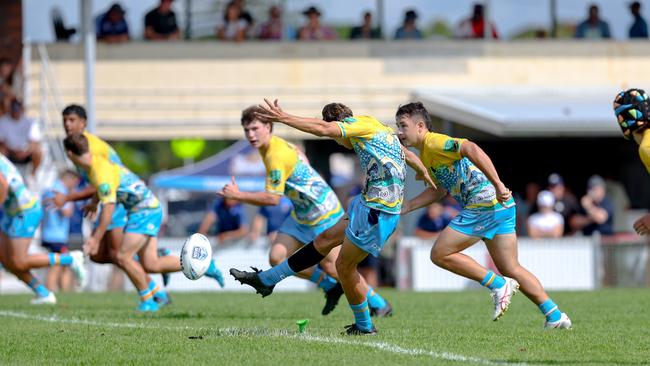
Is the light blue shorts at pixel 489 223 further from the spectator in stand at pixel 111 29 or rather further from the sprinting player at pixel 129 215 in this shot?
the spectator in stand at pixel 111 29

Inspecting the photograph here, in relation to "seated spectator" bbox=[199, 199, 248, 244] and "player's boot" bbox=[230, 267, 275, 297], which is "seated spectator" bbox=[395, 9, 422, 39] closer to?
"seated spectator" bbox=[199, 199, 248, 244]

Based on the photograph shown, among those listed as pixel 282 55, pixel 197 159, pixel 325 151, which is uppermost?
pixel 282 55

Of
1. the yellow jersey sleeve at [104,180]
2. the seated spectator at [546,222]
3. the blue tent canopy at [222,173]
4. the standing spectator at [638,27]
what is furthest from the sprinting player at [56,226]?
the standing spectator at [638,27]

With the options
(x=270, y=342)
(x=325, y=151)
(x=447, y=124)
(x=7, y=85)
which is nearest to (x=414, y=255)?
(x=447, y=124)

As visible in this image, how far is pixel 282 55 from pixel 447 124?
13.5 ft

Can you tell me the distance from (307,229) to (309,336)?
297 cm

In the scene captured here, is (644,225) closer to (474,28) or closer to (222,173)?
(474,28)

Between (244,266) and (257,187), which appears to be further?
(257,187)

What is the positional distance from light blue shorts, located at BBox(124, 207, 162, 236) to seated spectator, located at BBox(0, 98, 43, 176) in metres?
10.5

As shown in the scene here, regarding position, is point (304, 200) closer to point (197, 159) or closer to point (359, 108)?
point (359, 108)

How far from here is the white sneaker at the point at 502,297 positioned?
10.1 meters

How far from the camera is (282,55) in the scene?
2739cm

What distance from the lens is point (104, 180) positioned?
506 inches

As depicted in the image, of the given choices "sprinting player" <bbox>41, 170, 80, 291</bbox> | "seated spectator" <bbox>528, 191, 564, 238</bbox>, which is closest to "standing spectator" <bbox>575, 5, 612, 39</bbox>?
"seated spectator" <bbox>528, 191, 564, 238</bbox>
